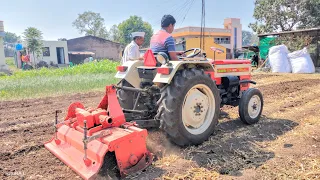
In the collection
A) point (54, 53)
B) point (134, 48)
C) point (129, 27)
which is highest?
point (129, 27)

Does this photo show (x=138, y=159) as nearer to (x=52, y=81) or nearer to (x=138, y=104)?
(x=138, y=104)

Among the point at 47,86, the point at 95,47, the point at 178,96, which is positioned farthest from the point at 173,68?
the point at 95,47

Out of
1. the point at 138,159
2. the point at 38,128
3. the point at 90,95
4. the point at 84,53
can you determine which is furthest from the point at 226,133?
the point at 84,53

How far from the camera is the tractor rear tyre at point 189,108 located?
3.17 metres

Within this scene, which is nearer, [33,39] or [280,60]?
[280,60]

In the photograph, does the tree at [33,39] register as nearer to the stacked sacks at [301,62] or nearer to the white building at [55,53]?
the white building at [55,53]

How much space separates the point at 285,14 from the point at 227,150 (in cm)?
2253

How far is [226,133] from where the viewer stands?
416 centimetres

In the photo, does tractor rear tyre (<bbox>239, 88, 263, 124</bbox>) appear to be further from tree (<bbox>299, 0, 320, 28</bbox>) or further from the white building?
the white building

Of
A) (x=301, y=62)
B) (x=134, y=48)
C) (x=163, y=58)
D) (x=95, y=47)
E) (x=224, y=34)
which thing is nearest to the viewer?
(x=163, y=58)

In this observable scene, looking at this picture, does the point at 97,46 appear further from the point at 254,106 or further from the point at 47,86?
the point at 254,106

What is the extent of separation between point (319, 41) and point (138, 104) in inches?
622

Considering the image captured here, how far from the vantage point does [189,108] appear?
348 cm

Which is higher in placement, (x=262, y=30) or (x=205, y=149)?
(x=262, y=30)
